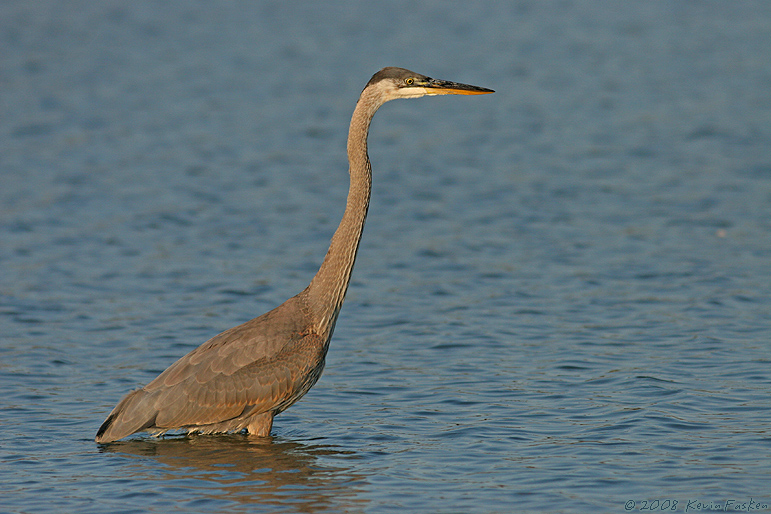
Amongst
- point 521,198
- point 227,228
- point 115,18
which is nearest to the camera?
point 227,228

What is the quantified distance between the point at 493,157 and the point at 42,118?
973 cm

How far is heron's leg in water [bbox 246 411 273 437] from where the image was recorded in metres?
9.32

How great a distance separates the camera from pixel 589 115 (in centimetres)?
2239

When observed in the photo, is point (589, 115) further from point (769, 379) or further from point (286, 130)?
point (769, 379)

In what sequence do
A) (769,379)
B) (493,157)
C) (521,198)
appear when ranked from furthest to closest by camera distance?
(493,157) → (521,198) → (769,379)

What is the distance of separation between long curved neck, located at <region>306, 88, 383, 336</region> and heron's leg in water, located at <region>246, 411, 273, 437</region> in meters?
0.90

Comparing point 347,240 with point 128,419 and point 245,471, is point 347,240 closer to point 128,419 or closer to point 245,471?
point 245,471

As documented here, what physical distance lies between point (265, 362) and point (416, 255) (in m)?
6.18

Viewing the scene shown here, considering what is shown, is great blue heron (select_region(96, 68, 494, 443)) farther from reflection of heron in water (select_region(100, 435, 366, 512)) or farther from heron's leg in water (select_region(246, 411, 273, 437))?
reflection of heron in water (select_region(100, 435, 366, 512))

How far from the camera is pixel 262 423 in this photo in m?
9.35

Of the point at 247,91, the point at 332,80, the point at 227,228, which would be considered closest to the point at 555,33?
the point at 332,80

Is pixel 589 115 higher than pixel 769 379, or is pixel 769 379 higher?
pixel 589 115

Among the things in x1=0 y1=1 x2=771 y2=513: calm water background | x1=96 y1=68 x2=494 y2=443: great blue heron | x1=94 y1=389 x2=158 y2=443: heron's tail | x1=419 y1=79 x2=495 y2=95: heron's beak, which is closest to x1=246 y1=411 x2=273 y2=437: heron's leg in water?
x1=96 y1=68 x2=494 y2=443: great blue heron

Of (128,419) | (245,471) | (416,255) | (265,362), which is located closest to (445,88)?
(265,362)
